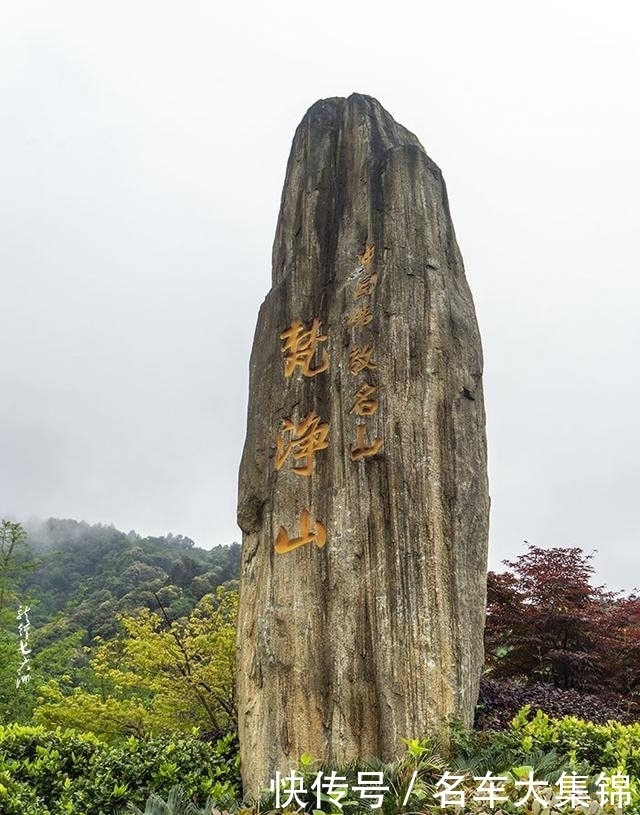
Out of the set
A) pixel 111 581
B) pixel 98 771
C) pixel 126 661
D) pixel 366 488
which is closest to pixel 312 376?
pixel 366 488

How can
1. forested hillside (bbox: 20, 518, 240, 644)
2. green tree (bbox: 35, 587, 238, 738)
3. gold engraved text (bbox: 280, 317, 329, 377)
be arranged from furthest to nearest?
forested hillside (bbox: 20, 518, 240, 644) → green tree (bbox: 35, 587, 238, 738) → gold engraved text (bbox: 280, 317, 329, 377)

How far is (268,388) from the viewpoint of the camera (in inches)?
234

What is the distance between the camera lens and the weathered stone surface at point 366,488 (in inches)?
182

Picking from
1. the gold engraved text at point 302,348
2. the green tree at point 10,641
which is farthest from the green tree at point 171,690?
the green tree at point 10,641

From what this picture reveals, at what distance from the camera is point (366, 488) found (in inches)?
197

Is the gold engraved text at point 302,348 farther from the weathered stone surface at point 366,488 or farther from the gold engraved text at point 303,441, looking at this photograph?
the gold engraved text at point 303,441

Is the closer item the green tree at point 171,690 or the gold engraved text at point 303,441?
the gold engraved text at point 303,441

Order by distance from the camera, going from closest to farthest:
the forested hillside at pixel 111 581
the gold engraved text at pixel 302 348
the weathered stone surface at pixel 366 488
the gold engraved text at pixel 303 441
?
the weathered stone surface at pixel 366 488
the gold engraved text at pixel 303 441
the gold engraved text at pixel 302 348
the forested hillside at pixel 111 581

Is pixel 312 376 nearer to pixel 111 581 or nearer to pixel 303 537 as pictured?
pixel 303 537

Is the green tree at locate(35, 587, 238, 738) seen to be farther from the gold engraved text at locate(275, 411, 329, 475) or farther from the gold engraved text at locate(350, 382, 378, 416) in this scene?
the gold engraved text at locate(350, 382, 378, 416)

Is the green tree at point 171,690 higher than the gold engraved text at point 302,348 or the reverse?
the reverse

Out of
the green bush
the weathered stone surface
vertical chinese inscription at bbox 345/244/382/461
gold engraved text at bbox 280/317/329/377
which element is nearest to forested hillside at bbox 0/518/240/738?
the green bush

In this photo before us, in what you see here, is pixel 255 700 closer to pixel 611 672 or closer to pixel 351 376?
pixel 351 376

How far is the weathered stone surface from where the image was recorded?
182 inches
